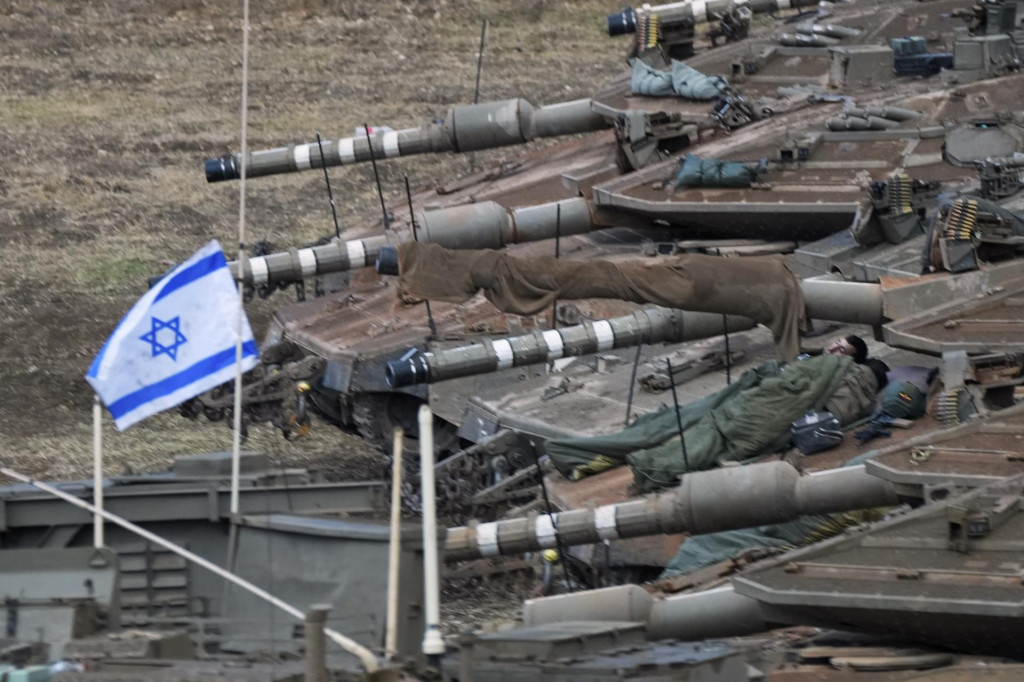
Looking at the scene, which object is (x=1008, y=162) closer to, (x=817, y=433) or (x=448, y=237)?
(x=817, y=433)

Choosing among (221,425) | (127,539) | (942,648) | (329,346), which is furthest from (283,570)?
(221,425)

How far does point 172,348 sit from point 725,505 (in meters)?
3.64

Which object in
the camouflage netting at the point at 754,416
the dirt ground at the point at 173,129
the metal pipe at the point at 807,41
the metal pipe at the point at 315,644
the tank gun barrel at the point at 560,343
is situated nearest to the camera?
the metal pipe at the point at 315,644

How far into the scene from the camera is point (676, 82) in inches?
947

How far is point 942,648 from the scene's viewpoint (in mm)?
12406

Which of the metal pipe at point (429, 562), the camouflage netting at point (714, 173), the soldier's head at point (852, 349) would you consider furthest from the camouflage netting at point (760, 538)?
the camouflage netting at point (714, 173)

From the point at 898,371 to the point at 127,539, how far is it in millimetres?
6949

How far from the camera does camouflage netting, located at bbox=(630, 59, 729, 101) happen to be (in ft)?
77.3

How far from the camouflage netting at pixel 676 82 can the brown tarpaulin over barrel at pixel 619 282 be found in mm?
6552

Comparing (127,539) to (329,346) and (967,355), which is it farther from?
(329,346)

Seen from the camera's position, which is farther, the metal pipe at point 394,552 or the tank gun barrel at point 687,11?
the tank gun barrel at point 687,11

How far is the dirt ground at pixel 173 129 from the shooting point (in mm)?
24000

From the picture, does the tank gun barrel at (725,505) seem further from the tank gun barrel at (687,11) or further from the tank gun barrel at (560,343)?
the tank gun barrel at (687,11)

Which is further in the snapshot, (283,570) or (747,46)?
(747,46)
